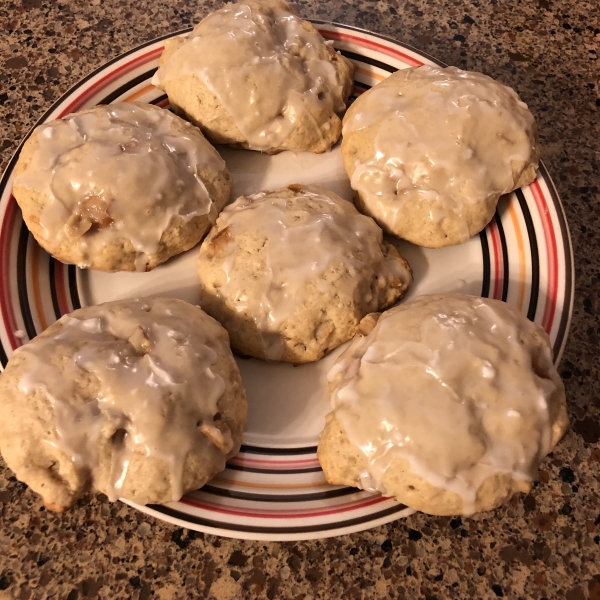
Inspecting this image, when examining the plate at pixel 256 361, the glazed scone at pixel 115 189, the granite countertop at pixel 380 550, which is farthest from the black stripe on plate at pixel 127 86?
the granite countertop at pixel 380 550

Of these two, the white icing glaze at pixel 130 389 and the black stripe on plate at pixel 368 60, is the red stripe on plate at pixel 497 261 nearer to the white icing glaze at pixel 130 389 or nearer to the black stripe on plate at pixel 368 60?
the black stripe on plate at pixel 368 60

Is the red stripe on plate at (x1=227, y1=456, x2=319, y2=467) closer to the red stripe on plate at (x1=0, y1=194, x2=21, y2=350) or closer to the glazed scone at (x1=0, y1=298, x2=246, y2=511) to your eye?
the glazed scone at (x1=0, y1=298, x2=246, y2=511)

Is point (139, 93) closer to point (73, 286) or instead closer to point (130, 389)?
point (73, 286)

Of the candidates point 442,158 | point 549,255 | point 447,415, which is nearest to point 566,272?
point 549,255

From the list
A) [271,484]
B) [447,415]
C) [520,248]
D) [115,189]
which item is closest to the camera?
[447,415]

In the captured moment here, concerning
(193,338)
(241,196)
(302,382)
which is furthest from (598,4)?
(193,338)

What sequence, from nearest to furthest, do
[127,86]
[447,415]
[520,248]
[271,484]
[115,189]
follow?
[447,415] → [271,484] → [115,189] → [520,248] → [127,86]

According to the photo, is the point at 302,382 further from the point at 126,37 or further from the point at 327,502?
the point at 126,37
